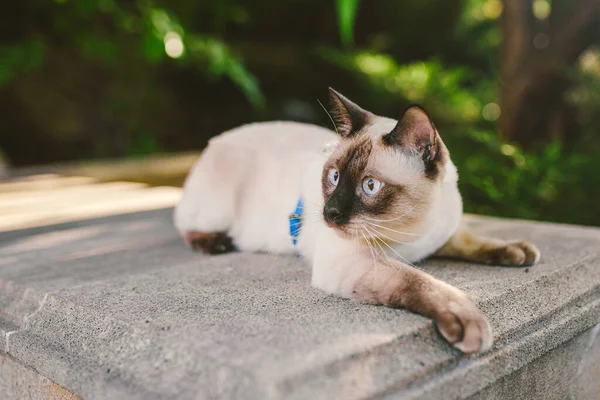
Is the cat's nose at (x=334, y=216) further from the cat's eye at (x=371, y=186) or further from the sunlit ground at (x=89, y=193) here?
the sunlit ground at (x=89, y=193)

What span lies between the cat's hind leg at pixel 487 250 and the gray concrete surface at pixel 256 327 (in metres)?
0.04

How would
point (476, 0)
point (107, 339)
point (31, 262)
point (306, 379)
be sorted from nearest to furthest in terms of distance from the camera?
1. point (306, 379)
2. point (107, 339)
3. point (31, 262)
4. point (476, 0)

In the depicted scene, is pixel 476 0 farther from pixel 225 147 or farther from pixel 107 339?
pixel 107 339

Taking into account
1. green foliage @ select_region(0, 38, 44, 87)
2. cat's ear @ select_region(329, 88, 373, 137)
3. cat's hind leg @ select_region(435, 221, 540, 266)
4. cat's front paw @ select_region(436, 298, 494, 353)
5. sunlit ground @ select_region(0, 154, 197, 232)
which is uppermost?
green foliage @ select_region(0, 38, 44, 87)

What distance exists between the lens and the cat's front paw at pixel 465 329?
1.25 metres

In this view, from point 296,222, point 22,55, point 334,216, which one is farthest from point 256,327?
point 22,55

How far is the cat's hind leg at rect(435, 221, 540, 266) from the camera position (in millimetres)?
1776

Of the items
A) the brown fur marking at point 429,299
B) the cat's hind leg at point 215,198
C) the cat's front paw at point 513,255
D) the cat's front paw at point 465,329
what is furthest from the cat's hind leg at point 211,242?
the cat's front paw at point 465,329

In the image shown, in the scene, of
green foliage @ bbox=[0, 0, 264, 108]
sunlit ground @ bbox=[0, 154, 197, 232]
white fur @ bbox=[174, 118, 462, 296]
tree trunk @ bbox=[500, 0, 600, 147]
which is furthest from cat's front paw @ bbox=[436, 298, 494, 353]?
green foliage @ bbox=[0, 0, 264, 108]

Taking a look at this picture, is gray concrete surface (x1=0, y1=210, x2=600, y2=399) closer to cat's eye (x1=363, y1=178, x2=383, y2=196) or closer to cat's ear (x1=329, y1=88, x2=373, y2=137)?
cat's eye (x1=363, y1=178, x2=383, y2=196)

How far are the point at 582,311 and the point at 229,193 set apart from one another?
1.26 meters

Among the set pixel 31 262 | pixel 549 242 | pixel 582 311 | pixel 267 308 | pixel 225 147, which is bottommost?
pixel 582 311

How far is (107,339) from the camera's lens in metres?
1.37

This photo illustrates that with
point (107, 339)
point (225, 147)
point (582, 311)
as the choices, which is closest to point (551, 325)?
point (582, 311)
